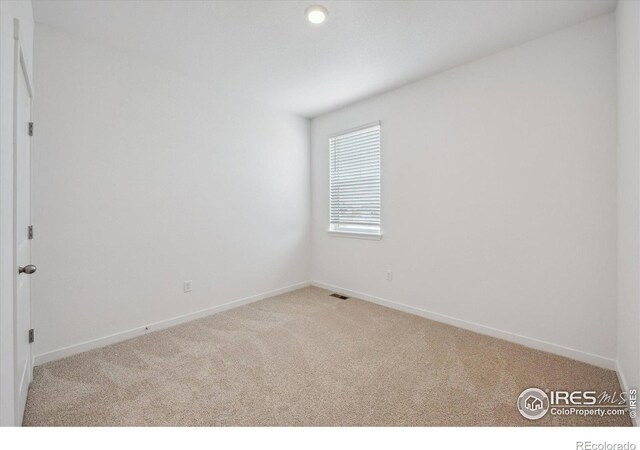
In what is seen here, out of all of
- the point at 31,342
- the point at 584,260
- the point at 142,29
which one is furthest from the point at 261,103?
the point at 584,260

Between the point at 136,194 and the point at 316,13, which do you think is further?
the point at 136,194

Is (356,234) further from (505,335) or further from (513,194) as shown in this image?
(505,335)

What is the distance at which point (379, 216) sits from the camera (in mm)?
3742

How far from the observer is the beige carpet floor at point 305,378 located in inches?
66.9

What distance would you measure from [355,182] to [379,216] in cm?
63

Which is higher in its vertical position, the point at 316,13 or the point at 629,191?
the point at 316,13


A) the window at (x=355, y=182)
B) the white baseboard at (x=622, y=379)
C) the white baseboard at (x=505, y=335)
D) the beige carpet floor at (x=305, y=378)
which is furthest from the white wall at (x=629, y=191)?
the window at (x=355, y=182)

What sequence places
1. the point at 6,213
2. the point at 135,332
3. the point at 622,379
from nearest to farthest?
the point at 6,213, the point at 622,379, the point at 135,332

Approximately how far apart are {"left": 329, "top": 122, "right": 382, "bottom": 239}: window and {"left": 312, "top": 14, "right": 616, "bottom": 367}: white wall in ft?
0.63

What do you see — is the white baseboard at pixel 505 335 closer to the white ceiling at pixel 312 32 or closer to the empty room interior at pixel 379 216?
the empty room interior at pixel 379 216

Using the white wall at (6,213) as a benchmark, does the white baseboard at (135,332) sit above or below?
below

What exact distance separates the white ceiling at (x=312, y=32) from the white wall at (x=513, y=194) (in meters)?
0.29

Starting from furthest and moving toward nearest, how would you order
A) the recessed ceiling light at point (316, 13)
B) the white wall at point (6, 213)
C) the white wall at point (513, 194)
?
1. the white wall at point (513, 194)
2. the recessed ceiling light at point (316, 13)
3. the white wall at point (6, 213)

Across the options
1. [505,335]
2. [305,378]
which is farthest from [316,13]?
[505,335]
